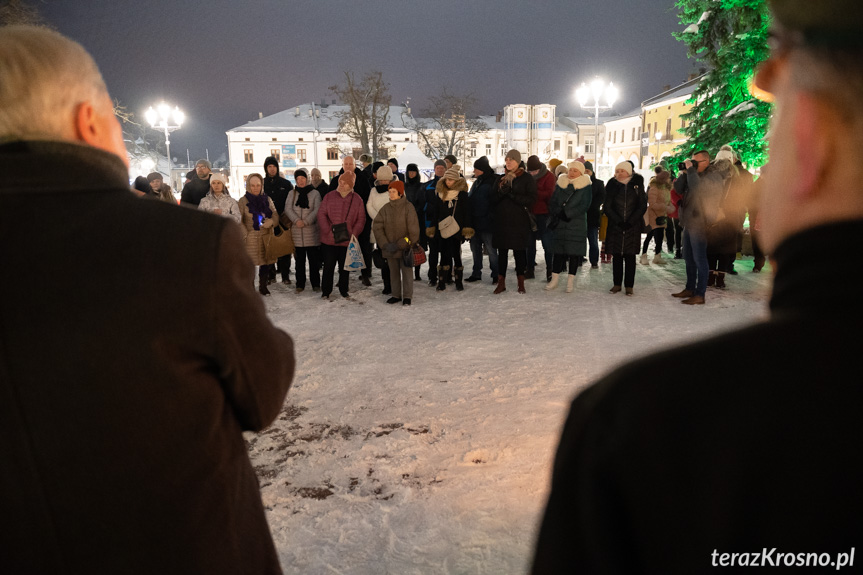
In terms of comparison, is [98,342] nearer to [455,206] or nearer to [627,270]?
[455,206]

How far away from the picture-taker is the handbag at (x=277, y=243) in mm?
9891

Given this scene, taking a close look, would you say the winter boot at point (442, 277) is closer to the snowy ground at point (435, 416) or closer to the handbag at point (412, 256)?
the snowy ground at point (435, 416)

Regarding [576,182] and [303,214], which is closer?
[576,182]

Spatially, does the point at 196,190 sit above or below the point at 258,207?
above

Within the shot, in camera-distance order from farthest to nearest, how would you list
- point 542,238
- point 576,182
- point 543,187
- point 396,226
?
1. point 542,238
2. point 543,187
3. point 576,182
4. point 396,226

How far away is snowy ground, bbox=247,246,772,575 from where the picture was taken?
3.19 meters

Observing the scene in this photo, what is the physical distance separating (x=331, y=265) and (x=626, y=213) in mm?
4847

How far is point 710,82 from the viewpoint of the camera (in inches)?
533

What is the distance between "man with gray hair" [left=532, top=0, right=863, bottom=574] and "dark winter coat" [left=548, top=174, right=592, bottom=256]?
8.81 m

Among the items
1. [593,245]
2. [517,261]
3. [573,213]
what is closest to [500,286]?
[517,261]

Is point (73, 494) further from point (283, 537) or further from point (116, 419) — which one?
point (283, 537)

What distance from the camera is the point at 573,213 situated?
9.27 metres

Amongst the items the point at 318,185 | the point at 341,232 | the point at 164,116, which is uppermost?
the point at 164,116

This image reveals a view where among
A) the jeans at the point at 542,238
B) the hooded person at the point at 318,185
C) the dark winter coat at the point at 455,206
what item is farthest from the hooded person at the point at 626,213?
the hooded person at the point at 318,185
